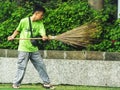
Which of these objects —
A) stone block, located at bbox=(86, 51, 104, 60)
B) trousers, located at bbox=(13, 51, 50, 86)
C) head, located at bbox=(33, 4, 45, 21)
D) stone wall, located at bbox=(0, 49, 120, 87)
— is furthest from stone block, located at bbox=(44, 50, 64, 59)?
A: head, located at bbox=(33, 4, 45, 21)

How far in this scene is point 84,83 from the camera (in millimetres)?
12898

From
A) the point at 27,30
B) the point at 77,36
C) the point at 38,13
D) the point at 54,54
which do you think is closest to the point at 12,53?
the point at 54,54

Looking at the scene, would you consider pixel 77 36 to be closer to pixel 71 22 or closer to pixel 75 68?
pixel 75 68

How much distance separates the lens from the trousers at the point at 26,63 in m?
12.1

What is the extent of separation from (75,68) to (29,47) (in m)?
1.38

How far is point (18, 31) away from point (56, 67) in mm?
1436

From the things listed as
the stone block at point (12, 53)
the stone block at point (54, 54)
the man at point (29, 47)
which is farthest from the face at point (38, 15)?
the stone block at point (12, 53)

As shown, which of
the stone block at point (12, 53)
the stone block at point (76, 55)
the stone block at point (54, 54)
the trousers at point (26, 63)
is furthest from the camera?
the stone block at point (12, 53)

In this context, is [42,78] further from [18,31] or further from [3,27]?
[3,27]

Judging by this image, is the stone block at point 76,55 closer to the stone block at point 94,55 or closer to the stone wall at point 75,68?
the stone wall at point 75,68

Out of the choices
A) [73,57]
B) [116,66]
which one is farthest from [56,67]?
[116,66]

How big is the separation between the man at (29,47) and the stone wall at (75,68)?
82 centimetres

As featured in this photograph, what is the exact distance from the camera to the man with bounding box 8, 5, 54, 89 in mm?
11969

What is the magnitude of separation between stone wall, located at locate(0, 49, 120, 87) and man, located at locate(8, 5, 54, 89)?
32.1 inches
